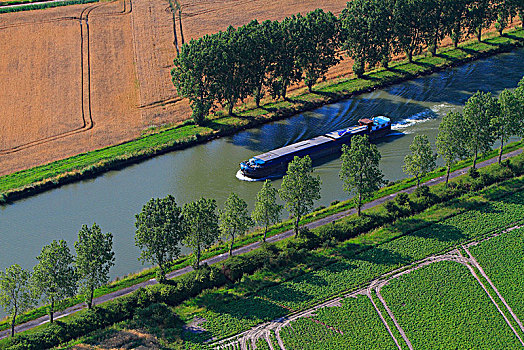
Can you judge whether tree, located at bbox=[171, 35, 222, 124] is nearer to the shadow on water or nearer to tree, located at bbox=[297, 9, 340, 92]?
the shadow on water

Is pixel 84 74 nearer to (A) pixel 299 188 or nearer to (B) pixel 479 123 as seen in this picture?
(A) pixel 299 188

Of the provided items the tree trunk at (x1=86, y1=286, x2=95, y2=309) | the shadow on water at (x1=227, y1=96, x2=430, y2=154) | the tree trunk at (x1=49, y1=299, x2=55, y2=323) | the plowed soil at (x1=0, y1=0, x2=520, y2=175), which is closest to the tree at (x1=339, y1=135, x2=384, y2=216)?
the shadow on water at (x1=227, y1=96, x2=430, y2=154)

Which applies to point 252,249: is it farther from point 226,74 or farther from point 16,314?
point 226,74

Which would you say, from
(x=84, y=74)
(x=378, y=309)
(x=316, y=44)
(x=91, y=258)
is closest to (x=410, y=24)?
(x=316, y=44)

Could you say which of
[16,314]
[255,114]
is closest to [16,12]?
[255,114]

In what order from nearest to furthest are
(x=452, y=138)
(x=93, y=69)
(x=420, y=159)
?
(x=420, y=159), (x=452, y=138), (x=93, y=69)

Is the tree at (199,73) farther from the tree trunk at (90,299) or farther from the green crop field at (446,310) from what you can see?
the green crop field at (446,310)
